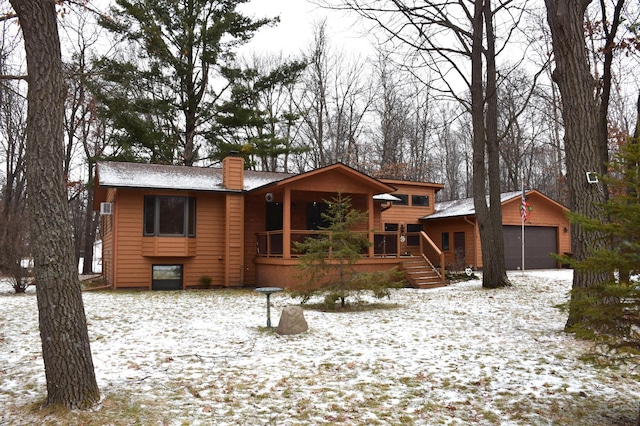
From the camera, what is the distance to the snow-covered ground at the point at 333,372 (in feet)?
15.1

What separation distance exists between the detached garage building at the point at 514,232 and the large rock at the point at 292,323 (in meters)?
14.7

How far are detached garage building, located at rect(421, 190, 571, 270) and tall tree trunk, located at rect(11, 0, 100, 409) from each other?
1875cm

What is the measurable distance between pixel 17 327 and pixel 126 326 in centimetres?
182

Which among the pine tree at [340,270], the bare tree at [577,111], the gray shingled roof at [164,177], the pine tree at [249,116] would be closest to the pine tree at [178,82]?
the pine tree at [249,116]

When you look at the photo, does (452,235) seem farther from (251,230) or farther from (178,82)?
(178,82)

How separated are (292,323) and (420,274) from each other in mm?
9158

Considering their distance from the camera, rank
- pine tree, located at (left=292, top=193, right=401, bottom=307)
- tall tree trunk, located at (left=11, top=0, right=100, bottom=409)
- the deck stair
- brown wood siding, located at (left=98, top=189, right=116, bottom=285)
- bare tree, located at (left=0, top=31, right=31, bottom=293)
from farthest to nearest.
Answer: brown wood siding, located at (left=98, top=189, right=116, bottom=285) < the deck stair < bare tree, located at (left=0, top=31, right=31, bottom=293) < pine tree, located at (left=292, top=193, right=401, bottom=307) < tall tree trunk, located at (left=11, top=0, right=100, bottom=409)

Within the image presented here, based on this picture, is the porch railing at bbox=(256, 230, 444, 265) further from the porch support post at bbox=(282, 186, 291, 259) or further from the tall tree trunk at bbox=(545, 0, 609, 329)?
the tall tree trunk at bbox=(545, 0, 609, 329)

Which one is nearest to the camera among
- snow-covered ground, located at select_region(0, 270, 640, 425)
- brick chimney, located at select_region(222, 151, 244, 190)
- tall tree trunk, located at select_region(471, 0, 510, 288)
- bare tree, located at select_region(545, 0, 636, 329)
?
snow-covered ground, located at select_region(0, 270, 640, 425)

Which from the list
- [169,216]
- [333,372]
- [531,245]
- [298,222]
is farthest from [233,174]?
[531,245]

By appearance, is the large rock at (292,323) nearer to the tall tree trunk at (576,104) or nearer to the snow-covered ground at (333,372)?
the snow-covered ground at (333,372)

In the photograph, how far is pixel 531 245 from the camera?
2306 centimetres

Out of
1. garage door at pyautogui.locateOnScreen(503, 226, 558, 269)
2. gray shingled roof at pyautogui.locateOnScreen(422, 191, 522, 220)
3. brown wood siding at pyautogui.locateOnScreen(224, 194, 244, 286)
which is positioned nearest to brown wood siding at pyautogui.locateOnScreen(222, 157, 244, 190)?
brown wood siding at pyautogui.locateOnScreen(224, 194, 244, 286)

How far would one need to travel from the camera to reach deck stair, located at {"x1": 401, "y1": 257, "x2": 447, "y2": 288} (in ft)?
51.7
